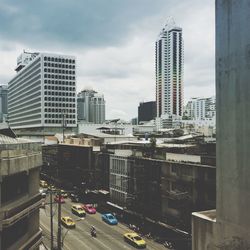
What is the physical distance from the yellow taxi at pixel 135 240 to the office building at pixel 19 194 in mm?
21130

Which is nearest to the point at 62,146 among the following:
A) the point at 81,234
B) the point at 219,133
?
the point at 81,234

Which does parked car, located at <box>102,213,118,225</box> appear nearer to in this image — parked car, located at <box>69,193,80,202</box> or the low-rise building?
the low-rise building

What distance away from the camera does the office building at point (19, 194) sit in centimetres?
2253

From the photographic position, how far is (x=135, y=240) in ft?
156

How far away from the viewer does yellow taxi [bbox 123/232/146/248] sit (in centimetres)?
4666

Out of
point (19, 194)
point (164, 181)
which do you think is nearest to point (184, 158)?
point (164, 181)

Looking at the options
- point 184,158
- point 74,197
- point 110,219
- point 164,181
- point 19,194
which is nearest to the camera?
point 19,194

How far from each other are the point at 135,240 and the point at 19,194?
25985mm

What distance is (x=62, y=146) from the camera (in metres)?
92.8

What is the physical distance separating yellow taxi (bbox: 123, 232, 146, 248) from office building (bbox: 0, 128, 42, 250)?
21.1 meters

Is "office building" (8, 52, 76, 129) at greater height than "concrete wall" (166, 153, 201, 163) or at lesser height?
greater

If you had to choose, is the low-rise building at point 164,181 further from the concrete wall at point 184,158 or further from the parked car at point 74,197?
the parked car at point 74,197

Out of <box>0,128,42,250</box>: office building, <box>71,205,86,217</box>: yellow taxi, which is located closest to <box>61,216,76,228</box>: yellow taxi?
<box>71,205,86,217</box>: yellow taxi

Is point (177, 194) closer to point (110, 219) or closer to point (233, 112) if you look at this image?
point (110, 219)
